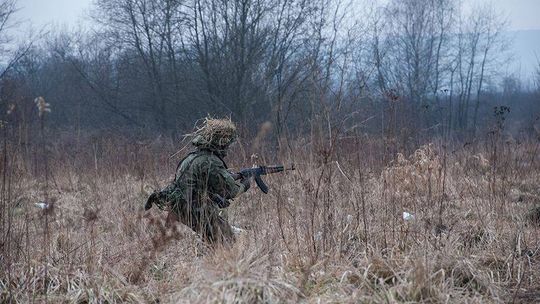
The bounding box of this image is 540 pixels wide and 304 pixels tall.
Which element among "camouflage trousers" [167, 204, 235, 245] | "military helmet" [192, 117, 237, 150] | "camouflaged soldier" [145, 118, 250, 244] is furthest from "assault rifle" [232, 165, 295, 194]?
"camouflage trousers" [167, 204, 235, 245]

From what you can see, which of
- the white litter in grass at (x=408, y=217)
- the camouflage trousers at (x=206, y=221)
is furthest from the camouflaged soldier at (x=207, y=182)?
the white litter in grass at (x=408, y=217)

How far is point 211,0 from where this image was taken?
16.1 metres

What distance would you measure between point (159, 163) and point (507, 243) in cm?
544

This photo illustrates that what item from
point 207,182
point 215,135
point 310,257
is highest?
point 215,135

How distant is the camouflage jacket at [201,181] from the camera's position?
3986 millimetres

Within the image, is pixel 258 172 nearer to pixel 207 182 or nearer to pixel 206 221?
pixel 207 182

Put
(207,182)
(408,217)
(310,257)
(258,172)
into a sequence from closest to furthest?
(310,257) → (408,217) → (207,182) → (258,172)

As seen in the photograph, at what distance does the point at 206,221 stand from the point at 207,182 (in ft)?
1.08

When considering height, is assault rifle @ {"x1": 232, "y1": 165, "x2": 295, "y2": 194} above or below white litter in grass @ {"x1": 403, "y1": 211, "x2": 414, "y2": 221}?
above

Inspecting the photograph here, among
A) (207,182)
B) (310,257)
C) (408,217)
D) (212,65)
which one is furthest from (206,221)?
(212,65)

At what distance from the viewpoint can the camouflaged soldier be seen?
392cm

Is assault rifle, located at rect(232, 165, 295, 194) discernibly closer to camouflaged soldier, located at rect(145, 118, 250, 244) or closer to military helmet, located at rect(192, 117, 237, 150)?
camouflaged soldier, located at rect(145, 118, 250, 244)

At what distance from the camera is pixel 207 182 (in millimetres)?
3963

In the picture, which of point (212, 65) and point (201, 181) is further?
point (212, 65)
